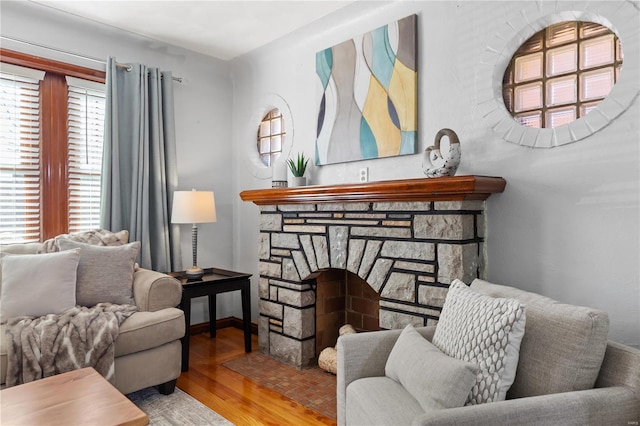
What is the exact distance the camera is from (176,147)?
3.62 metres

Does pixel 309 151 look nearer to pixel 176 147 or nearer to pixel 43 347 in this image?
pixel 176 147

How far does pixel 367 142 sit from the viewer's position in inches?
108

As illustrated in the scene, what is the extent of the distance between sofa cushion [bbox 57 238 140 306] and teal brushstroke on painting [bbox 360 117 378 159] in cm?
172

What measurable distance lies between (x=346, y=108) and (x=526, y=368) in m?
2.04

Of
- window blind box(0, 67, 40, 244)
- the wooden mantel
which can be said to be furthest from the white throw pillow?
the wooden mantel

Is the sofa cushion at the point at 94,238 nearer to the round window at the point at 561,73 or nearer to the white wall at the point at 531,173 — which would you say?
the white wall at the point at 531,173

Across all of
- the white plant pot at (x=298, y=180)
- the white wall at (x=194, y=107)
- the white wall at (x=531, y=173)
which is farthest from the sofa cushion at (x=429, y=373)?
the white wall at (x=194, y=107)

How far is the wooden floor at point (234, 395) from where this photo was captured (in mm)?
2154

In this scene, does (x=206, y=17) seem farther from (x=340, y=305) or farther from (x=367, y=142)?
(x=340, y=305)

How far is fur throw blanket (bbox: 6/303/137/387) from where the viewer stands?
1.99 meters

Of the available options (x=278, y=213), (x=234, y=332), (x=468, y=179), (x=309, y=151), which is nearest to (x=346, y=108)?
(x=309, y=151)

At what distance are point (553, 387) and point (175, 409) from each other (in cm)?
192

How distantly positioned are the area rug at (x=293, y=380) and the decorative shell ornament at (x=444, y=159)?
1.43 metres

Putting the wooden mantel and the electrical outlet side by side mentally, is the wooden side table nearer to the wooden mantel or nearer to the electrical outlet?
the wooden mantel
